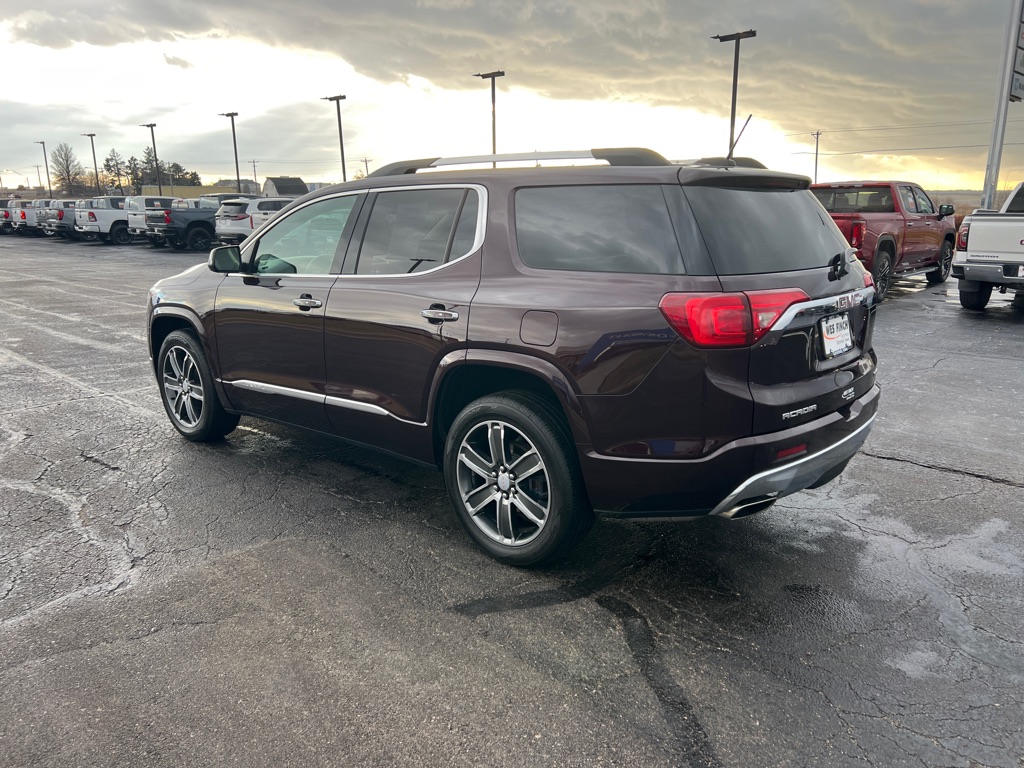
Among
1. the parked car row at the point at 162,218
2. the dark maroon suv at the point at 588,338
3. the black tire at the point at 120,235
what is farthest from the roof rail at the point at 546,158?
the black tire at the point at 120,235

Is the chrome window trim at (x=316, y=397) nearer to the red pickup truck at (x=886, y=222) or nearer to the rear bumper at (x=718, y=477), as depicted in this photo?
the rear bumper at (x=718, y=477)

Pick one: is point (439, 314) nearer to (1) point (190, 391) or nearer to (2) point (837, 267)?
(2) point (837, 267)

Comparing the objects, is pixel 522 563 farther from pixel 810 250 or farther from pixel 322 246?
pixel 322 246

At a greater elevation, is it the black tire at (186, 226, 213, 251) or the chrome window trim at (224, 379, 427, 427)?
the black tire at (186, 226, 213, 251)

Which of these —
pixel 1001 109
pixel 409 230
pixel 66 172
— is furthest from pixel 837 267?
pixel 66 172

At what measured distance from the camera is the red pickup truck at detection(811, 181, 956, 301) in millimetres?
11789

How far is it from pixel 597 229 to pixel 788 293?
818 millimetres

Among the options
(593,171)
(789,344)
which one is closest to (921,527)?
(789,344)

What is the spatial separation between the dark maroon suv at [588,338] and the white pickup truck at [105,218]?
30760mm

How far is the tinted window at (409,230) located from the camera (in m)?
3.81

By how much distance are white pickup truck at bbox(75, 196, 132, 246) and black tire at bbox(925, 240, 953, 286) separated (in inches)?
1111

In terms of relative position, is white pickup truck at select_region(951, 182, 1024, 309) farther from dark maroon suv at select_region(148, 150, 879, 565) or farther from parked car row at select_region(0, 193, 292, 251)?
parked car row at select_region(0, 193, 292, 251)

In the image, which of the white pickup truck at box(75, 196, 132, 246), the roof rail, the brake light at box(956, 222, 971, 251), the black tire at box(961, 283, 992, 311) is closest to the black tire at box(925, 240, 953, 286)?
the black tire at box(961, 283, 992, 311)

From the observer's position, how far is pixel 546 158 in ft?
12.2
